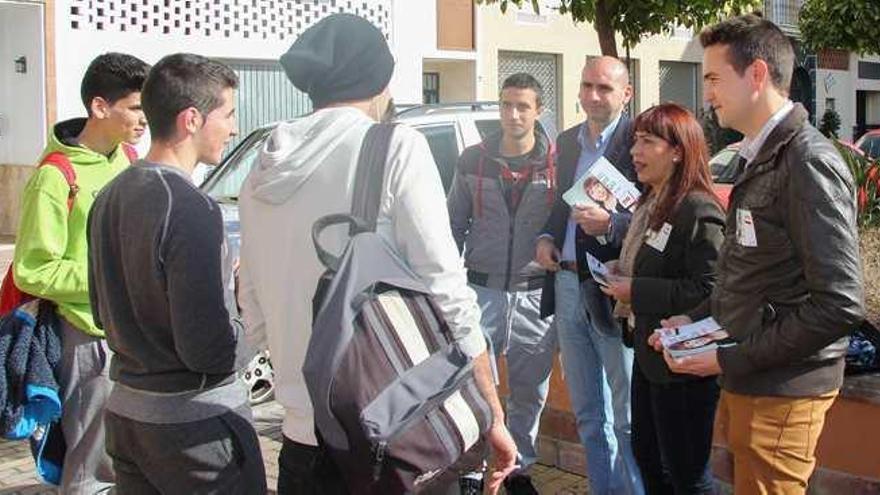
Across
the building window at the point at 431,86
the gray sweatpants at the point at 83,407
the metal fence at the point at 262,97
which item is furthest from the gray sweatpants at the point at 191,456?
the building window at the point at 431,86

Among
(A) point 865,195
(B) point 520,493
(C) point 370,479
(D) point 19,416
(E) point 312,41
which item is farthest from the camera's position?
(A) point 865,195

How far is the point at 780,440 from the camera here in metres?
2.78

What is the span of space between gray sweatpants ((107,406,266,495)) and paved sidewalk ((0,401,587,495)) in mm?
2146

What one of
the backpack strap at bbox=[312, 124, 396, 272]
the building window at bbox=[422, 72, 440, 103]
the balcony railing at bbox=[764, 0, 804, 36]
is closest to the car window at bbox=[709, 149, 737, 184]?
the backpack strap at bbox=[312, 124, 396, 272]

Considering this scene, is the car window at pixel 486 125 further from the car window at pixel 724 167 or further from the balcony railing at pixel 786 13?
the balcony railing at pixel 786 13

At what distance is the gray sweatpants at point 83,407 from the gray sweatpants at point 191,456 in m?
0.89

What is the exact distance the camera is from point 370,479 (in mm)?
2273

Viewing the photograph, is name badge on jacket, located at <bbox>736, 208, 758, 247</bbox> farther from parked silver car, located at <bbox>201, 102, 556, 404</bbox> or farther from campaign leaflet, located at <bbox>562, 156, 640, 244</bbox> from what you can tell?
parked silver car, located at <bbox>201, 102, 556, 404</bbox>

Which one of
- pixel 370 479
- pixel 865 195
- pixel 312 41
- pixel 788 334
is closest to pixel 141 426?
pixel 370 479

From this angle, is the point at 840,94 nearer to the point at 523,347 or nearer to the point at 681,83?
the point at 681,83

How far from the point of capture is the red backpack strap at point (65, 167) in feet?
12.0

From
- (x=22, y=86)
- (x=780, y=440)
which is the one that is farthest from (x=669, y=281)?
(x=22, y=86)

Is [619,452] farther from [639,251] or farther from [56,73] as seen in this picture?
[56,73]

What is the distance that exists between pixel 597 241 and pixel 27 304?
2.23 metres
